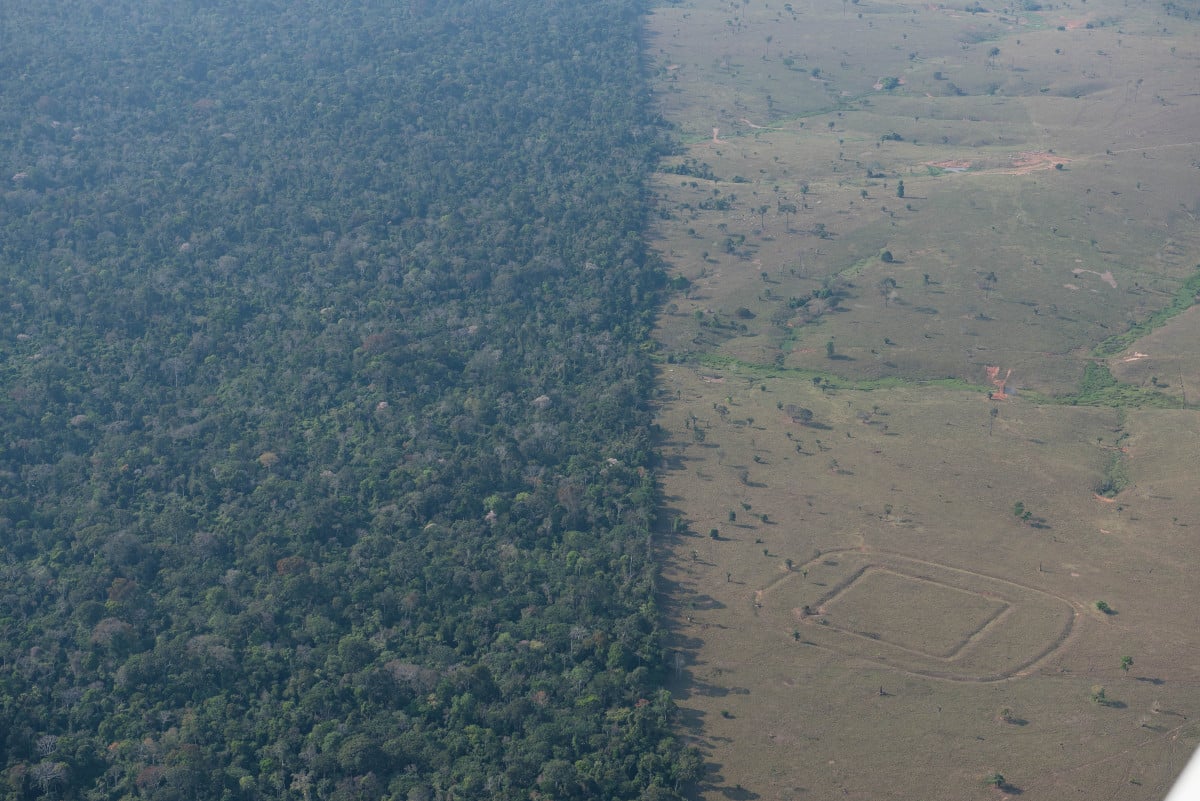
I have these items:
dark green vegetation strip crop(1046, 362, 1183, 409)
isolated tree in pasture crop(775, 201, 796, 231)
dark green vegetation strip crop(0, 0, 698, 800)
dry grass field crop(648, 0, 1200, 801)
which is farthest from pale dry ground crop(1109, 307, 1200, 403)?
dark green vegetation strip crop(0, 0, 698, 800)

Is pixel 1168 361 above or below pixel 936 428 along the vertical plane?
above

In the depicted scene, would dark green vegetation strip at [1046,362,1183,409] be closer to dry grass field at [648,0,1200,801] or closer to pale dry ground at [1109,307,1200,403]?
dry grass field at [648,0,1200,801]

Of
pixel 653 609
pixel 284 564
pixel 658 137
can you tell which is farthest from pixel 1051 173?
pixel 284 564

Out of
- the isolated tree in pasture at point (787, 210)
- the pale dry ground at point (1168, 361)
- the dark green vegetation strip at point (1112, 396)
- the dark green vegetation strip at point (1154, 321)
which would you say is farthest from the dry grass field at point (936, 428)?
the dark green vegetation strip at point (1154, 321)

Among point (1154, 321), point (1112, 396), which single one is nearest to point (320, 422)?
point (1112, 396)

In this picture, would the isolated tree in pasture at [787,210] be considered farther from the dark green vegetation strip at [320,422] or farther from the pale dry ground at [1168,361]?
the pale dry ground at [1168,361]

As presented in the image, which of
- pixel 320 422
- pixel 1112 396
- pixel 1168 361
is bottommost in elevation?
pixel 320 422

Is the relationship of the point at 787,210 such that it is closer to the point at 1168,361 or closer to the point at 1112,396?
the point at 1168,361
